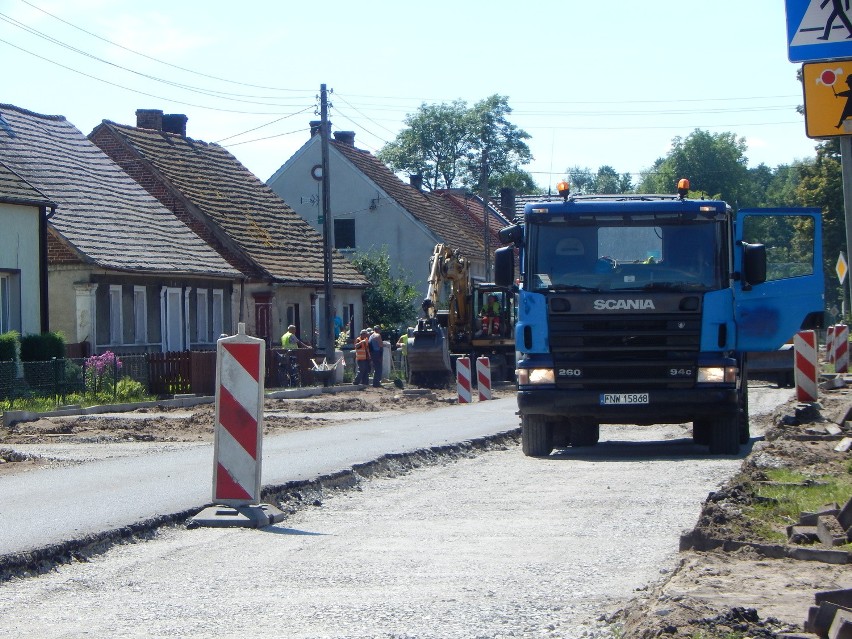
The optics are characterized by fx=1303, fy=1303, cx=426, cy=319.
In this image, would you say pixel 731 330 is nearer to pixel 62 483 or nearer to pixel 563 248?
pixel 563 248

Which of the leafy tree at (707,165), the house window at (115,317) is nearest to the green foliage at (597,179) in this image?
the leafy tree at (707,165)

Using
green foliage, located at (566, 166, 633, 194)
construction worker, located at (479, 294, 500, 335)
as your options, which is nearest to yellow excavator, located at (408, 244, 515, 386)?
construction worker, located at (479, 294, 500, 335)

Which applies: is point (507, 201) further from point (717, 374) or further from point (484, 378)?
point (717, 374)

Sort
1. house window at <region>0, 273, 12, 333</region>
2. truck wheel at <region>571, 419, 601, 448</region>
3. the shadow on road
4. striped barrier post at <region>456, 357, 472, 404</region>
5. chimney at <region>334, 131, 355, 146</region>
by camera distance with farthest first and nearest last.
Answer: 1. chimney at <region>334, 131, 355, 146</region>
2. house window at <region>0, 273, 12, 333</region>
3. striped barrier post at <region>456, 357, 472, 404</region>
4. truck wheel at <region>571, 419, 601, 448</region>
5. the shadow on road

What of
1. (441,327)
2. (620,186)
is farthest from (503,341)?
(620,186)

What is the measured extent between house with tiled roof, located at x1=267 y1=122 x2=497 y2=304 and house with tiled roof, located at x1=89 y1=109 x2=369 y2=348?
9992mm

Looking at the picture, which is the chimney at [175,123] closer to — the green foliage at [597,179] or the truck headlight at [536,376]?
the truck headlight at [536,376]

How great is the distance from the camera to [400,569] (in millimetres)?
8141

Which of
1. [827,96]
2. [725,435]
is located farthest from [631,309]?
[827,96]

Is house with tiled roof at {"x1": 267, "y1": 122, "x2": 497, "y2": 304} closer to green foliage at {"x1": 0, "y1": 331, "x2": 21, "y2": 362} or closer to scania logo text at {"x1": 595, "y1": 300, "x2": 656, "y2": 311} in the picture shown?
green foliage at {"x1": 0, "y1": 331, "x2": 21, "y2": 362}

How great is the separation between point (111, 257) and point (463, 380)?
1075 centimetres

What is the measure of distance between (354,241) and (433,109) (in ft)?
129

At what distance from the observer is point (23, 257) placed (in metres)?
30.3

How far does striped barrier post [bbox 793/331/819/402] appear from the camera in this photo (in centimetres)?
2050
